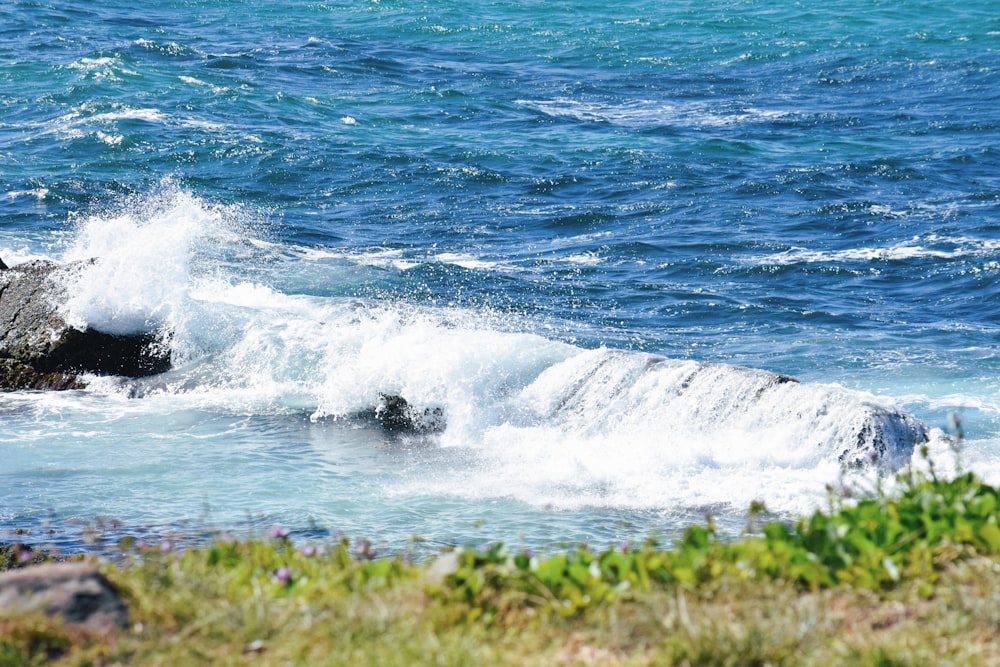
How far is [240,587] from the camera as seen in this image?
487cm

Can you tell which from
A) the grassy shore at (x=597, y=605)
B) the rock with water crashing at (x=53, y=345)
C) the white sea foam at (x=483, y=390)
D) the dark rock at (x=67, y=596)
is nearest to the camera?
the grassy shore at (x=597, y=605)

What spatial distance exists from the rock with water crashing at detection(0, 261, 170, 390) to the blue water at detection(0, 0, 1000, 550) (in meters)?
0.22

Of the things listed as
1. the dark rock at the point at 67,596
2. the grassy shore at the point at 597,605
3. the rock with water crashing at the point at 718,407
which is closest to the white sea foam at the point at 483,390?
the rock with water crashing at the point at 718,407

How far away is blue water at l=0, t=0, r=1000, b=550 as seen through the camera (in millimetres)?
10258

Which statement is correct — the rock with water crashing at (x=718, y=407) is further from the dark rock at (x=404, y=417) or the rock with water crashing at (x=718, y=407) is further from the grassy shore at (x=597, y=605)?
the grassy shore at (x=597, y=605)

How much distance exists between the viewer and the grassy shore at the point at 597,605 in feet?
14.1

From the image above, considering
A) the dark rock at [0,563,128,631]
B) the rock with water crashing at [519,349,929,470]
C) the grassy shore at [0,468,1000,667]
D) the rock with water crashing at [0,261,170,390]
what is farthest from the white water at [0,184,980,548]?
the dark rock at [0,563,128,631]

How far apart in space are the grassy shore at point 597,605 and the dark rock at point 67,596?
74 millimetres

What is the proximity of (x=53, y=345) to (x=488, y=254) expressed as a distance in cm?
779

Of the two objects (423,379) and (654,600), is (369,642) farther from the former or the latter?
(423,379)

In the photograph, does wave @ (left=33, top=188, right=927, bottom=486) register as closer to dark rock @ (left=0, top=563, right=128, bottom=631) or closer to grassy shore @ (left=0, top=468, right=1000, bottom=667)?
grassy shore @ (left=0, top=468, right=1000, bottom=667)

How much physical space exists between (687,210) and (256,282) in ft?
26.9

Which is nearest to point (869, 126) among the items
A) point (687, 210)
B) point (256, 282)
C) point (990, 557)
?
point (687, 210)

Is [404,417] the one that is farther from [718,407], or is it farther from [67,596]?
[67,596]
